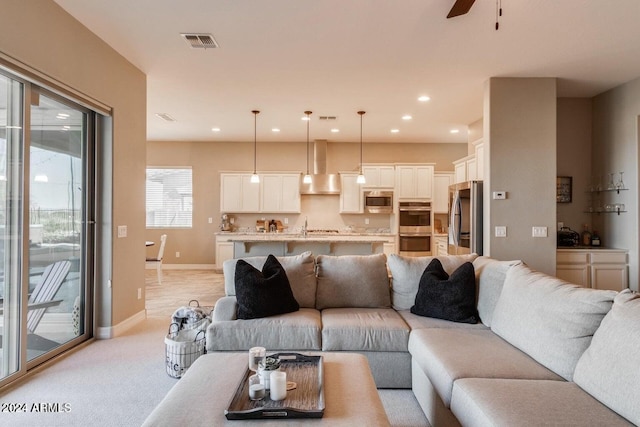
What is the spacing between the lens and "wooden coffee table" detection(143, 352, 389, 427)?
1433 mm

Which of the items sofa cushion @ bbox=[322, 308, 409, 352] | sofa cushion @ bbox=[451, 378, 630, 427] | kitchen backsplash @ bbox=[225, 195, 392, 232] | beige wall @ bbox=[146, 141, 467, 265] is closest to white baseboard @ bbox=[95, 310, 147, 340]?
sofa cushion @ bbox=[322, 308, 409, 352]

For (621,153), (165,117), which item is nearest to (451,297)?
(621,153)

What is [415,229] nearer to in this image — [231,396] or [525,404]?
[525,404]

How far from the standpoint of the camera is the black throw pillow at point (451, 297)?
9.15 ft

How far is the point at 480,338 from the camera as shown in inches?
94.7

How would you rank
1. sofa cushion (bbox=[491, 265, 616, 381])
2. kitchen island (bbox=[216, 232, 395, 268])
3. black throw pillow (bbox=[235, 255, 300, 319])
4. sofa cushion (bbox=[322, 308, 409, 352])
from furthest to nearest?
1. kitchen island (bbox=[216, 232, 395, 268])
2. black throw pillow (bbox=[235, 255, 300, 319])
3. sofa cushion (bbox=[322, 308, 409, 352])
4. sofa cushion (bbox=[491, 265, 616, 381])

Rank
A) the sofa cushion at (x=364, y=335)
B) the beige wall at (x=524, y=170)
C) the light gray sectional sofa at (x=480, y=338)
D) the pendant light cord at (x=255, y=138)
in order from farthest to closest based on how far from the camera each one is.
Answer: the pendant light cord at (x=255, y=138) < the beige wall at (x=524, y=170) < the sofa cushion at (x=364, y=335) < the light gray sectional sofa at (x=480, y=338)

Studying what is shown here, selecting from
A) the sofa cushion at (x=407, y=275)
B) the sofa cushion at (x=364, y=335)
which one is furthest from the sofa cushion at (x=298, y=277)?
the sofa cushion at (x=407, y=275)

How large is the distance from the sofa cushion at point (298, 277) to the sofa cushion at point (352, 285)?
0.07 metres

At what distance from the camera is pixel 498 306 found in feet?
8.40

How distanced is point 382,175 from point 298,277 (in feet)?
16.8

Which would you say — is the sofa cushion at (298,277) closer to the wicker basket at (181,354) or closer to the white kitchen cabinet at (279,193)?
the wicker basket at (181,354)

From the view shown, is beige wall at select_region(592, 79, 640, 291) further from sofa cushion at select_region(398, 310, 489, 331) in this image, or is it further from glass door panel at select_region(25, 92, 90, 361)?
glass door panel at select_region(25, 92, 90, 361)

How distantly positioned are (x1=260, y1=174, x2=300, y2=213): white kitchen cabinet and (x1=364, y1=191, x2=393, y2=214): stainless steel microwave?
1.56 m
